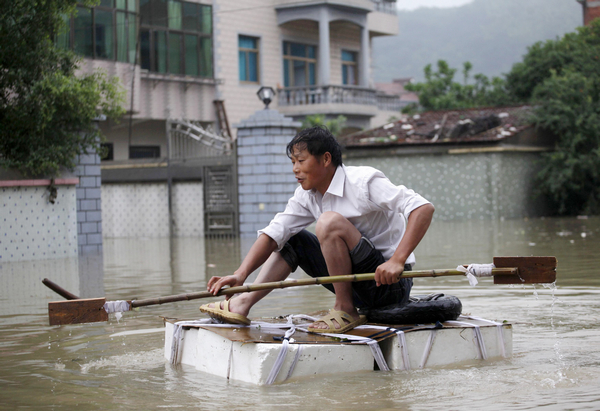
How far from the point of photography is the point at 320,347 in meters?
3.93

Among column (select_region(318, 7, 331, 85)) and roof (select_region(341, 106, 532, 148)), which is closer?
roof (select_region(341, 106, 532, 148))

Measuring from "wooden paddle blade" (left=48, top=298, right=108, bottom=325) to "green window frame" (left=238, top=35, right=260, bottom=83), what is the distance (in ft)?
71.0

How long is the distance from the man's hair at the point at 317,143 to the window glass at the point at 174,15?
19.2 m

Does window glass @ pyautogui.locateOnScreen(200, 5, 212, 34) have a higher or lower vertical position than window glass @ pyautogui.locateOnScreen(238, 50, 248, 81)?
higher

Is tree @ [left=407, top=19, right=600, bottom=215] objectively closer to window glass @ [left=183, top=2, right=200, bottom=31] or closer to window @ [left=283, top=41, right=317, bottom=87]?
window @ [left=283, top=41, right=317, bottom=87]

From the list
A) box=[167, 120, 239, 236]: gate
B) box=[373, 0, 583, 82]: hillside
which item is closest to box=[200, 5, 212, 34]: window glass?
box=[167, 120, 239, 236]: gate

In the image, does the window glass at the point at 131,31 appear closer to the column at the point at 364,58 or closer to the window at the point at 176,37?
the window at the point at 176,37

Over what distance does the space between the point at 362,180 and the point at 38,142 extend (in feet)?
29.5

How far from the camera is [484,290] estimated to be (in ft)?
24.0

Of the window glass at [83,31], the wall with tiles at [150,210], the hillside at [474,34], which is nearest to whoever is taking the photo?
the wall with tiles at [150,210]

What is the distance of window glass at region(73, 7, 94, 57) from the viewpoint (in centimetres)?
1927

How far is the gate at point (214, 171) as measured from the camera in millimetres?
16828

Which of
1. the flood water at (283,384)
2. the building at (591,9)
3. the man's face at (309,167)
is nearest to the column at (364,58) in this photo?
the building at (591,9)

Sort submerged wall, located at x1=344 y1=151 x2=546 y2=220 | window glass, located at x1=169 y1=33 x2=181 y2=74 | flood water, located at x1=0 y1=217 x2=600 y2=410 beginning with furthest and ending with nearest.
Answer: window glass, located at x1=169 y1=33 x2=181 y2=74
submerged wall, located at x1=344 y1=151 x2=546 y2=220
flood water, located at x1=0 y1=217 x2=600 y2=410
